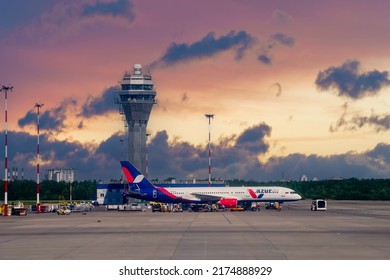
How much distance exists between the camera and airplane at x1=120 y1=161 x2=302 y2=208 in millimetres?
147375

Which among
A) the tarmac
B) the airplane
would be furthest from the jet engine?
the tarmac

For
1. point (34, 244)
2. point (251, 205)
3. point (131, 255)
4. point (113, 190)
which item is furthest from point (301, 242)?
point (113, 190)

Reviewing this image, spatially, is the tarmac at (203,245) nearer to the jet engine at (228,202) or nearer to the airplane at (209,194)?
the jet engine at (228,202)

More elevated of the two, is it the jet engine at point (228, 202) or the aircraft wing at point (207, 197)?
the aircraft wing at point (207, 197)

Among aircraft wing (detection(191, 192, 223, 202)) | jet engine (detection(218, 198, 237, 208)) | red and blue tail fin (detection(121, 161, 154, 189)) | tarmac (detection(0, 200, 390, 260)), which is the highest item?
red and blue tail fin (detection(121, 161, 154, 189))

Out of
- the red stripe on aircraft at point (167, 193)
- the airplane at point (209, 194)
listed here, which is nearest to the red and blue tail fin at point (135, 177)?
the airplane at point (209, 194)

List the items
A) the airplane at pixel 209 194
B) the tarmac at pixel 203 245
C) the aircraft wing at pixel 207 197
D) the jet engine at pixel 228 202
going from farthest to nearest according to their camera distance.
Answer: the aircraft wing at pixel 207 197
the airplane at pixel 209 194
the jet engine at pixel 228 202
the tarmac at pixel 203 245

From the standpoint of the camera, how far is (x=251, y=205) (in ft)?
487

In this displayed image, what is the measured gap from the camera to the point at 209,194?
151375 mm

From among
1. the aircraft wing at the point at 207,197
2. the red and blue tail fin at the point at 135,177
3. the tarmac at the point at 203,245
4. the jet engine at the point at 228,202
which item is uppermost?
the red and blue tail fin at the point at 135,177

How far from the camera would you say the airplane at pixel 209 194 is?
147375 millimetres

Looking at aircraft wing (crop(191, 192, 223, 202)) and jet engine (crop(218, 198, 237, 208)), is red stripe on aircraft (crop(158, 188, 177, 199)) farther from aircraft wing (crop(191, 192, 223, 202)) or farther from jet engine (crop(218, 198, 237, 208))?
jet engine (crop(218, 198, 237, 208))

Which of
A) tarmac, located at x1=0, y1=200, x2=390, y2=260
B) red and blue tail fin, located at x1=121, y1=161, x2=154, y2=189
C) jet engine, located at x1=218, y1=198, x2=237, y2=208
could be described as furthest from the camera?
red and blue tail fin, located at x1=121, y1=161, x2=154, y2=189
